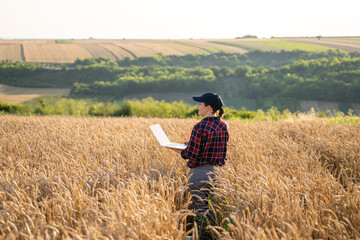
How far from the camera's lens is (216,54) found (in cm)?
6806

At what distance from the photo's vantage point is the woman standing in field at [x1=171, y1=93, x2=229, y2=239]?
11.1 feet

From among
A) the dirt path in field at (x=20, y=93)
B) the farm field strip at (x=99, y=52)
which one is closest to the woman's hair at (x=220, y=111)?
the dirt path in field at (x=20, y=93)

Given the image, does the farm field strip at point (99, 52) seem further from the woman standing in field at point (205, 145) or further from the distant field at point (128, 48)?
the woman standing in field at point (205, 145)

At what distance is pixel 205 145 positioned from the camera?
345 centimetres

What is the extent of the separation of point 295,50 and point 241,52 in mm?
11679

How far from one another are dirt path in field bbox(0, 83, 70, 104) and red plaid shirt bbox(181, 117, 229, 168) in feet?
125

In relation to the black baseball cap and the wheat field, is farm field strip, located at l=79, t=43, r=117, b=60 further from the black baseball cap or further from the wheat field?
the black baseball cap

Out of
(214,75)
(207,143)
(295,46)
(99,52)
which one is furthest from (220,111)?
(295,46)

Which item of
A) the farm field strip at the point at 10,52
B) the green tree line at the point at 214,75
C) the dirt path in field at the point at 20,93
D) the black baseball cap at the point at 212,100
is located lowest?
the dirt path in field at the point at 20,93

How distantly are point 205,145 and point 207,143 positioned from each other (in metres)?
0.05

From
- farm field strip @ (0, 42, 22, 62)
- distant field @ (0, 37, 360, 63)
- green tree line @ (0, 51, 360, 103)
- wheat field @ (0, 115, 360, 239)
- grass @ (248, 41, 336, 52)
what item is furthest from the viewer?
grass @ (248, 41, 336, 52)

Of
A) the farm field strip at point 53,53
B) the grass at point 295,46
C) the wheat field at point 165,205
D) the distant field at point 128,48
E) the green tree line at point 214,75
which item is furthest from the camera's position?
the grass at point 295,46

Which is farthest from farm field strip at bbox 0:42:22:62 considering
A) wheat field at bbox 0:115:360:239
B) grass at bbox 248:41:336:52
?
grass at bbox 248:41:336:52

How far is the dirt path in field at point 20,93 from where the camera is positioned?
1512 inches
